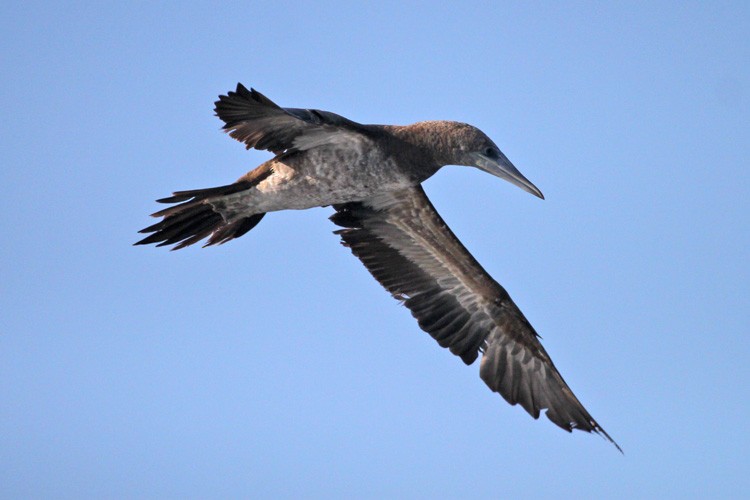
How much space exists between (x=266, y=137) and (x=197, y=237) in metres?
1.37

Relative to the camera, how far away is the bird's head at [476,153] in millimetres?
9578

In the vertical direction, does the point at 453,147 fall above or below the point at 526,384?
above

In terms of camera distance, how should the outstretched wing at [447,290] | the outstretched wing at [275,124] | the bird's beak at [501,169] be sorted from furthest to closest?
the outstretched wing at [447,290] → the bird's beak at [501,169] → the outstretched wing at [275,124]

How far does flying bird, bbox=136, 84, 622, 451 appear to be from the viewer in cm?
943

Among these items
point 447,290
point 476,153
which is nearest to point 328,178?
point 476,153

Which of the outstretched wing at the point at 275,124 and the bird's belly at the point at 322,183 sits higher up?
the outstretched wing at the point at 275,124

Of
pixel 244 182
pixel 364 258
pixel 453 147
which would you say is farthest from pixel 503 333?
pixel 244 182

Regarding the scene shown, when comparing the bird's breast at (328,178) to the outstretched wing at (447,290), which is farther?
the outstretched wing at (447,290)

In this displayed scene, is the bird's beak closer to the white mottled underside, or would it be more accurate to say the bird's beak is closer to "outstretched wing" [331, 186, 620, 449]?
the white mottled underside

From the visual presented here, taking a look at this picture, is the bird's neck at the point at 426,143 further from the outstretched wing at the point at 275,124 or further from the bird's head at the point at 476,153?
the outstretched wing at the point at 275,124

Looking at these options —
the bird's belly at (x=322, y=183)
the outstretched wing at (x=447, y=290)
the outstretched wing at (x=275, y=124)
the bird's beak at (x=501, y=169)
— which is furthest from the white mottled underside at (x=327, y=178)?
the outstretched wing at (x=447, y=290)

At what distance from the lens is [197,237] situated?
10219 mm

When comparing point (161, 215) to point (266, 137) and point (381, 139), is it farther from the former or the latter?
point (381, 139)

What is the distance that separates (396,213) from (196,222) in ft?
6.35
